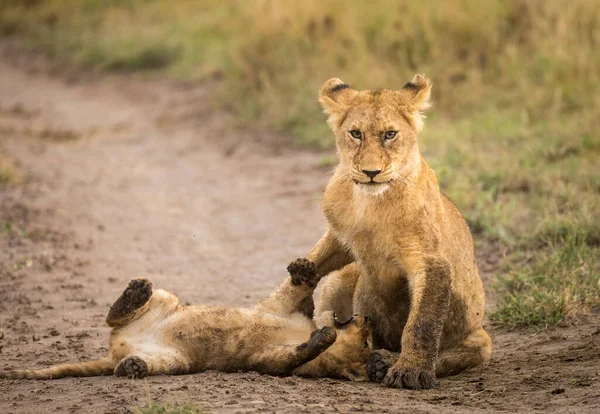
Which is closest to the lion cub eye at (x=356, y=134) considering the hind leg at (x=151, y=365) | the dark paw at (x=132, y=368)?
the hind leg at (x=151, y=365)

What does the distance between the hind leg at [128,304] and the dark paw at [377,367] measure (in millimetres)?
1091

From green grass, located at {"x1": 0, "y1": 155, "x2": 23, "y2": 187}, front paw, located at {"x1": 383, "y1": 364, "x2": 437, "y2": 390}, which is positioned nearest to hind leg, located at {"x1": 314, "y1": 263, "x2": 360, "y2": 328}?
front paw, located at {"x1": 383, "y1": 364, "x2": 437, "y2": 390}

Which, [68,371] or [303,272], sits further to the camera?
[303,272]

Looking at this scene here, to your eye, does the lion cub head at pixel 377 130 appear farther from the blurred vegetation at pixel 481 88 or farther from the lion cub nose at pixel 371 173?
the blurred vegetation at pixel 481 88

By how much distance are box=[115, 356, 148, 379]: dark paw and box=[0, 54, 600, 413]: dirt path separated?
0.18ft

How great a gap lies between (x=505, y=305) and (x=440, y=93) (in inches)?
192

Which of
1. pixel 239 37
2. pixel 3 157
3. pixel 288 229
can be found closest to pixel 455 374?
pixel 288 229

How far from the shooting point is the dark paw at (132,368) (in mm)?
4512

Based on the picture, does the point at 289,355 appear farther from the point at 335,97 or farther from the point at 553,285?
the point at 553,285

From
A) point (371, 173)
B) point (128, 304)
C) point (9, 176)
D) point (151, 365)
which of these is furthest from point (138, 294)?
point (9, 176)

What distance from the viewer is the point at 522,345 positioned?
5.52 metres

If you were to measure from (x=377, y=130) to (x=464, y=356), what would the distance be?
118cm

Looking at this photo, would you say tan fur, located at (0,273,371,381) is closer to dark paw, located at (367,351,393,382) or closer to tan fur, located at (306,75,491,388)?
dark paw, located at (367,351,393,382)

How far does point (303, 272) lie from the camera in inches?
202
